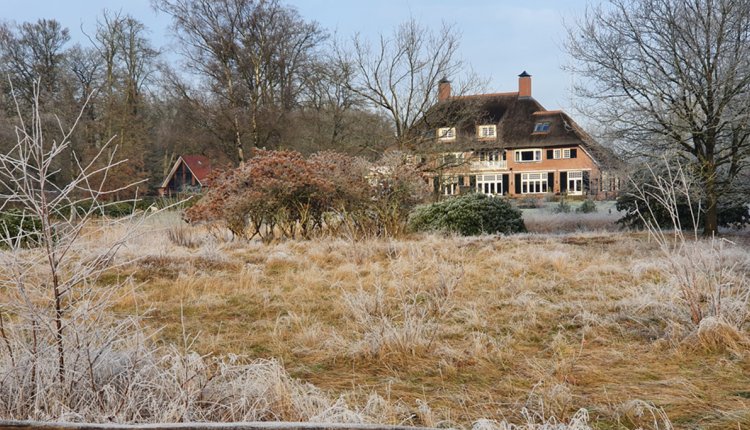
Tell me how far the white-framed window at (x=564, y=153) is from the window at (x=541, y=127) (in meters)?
1.55

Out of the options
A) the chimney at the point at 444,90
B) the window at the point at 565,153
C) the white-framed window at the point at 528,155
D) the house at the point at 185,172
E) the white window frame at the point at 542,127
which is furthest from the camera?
the white-framed window at the point at 528,155

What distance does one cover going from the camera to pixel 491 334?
4203mm

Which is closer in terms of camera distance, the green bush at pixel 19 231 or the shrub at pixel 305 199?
the green bush at pixel 19 231

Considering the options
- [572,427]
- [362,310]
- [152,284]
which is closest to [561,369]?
[572,427]

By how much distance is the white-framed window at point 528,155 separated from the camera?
3912 centimetres

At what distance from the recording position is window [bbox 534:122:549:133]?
38.4 m

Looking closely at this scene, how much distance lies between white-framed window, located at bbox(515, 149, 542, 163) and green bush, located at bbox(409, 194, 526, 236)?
2758cm

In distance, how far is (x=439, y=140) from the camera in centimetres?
2094

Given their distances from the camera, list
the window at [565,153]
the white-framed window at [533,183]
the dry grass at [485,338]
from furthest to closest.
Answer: the white-framed window at [533,183]
the window at [565,153]
the dry grass at [485,338]

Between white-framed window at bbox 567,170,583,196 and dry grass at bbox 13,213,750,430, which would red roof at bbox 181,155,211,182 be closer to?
white-framed window at bbox 567,170,583,196

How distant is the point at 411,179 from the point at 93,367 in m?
9.21

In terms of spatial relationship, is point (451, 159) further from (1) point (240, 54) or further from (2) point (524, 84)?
(2) point (524, 84)

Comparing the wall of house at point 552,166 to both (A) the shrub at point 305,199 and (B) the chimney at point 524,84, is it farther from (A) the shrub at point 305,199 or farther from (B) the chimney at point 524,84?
(A) the shrub at point 305,199

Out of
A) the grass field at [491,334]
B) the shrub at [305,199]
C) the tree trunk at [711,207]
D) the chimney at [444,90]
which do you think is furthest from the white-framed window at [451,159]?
the grass field at [491,334]
